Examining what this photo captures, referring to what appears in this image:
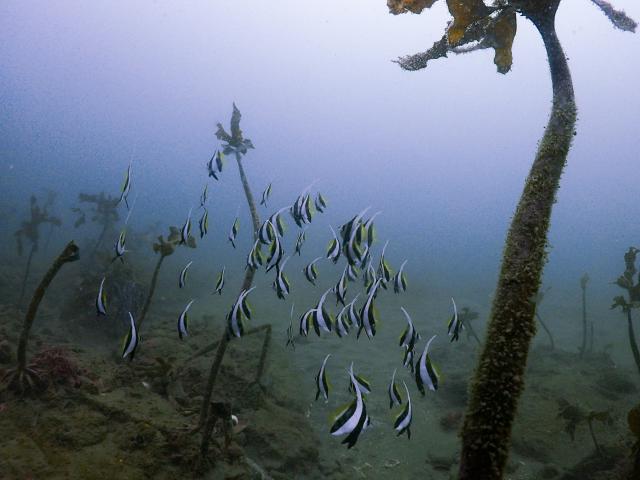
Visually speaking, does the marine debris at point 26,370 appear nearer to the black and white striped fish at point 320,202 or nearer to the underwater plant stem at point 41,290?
the underwater plant stem at point 41,290

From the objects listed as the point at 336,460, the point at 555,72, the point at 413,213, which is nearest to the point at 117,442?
the point at 336,460

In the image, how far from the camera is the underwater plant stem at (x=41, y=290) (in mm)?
4371

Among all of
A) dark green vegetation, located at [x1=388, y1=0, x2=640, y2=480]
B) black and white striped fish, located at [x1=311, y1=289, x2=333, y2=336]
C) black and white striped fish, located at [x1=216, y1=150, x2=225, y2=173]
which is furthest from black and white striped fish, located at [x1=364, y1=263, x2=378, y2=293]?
dark green vegetation, located at [x1=388, y1=0, x2=640, y2=480]

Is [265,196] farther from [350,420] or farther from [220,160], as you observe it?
[350,420]

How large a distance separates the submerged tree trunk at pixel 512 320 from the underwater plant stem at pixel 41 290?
14.4 ft

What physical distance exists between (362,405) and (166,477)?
277 centimetres

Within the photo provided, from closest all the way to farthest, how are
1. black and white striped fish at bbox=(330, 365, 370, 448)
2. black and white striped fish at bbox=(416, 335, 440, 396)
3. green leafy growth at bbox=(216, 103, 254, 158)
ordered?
black and white striped fish at bbox=(330, 365, 370, 448) → black and white striped fish at bbox=(416, 335, 440, 396) → green leafy growth at bbox=(216, 103, 254, 158)

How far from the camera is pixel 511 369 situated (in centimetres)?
174

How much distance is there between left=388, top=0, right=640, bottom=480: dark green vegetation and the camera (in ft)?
5.44

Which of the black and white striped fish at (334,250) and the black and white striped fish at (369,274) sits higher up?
the black and white striped fish at (334,250)

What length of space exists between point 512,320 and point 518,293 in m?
0.14

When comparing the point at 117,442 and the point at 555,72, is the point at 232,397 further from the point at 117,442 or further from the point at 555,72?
the point at 555,72

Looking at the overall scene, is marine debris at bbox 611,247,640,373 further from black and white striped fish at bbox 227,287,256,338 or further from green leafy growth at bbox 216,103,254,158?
green leafy growth at bbox 216,103,254,158

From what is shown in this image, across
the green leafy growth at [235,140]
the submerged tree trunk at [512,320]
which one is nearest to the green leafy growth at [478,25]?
the submerged tree trunk at [512,320]
